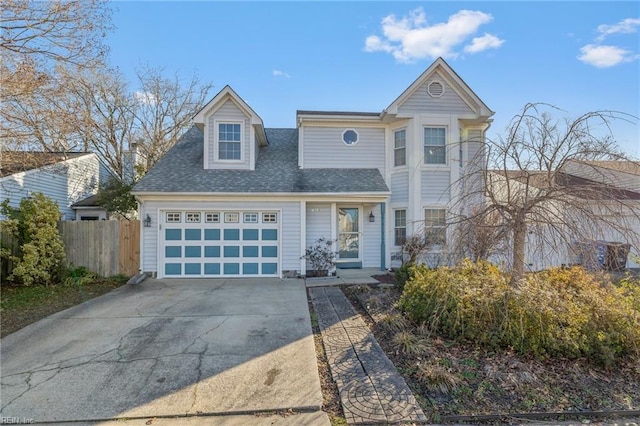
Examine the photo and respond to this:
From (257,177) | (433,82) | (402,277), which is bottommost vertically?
(402,277)

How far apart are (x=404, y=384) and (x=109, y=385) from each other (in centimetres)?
361

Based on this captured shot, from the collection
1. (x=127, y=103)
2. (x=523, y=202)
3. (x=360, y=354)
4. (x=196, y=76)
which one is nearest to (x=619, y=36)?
(x=523, y=202)

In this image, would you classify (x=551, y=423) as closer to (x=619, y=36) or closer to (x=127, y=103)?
(x=619, y=36)

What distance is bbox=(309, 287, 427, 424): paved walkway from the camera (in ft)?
10.3

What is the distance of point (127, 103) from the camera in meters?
20.0

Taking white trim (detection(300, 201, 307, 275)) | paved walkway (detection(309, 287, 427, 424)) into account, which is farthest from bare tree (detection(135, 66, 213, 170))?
paved walkway (detection(309, 287, 427, 424))

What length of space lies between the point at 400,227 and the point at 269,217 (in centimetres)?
495

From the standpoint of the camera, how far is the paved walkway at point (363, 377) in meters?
3.14

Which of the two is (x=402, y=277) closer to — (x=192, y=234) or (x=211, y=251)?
(x=211, y=251)

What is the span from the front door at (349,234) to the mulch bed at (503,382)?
264 inches

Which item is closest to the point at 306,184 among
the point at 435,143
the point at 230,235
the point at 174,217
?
the point at 230,235

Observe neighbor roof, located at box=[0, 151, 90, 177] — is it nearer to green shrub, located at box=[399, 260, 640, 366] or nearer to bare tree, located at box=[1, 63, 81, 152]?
bare tree, located at box=[1, 63, 81, 152]

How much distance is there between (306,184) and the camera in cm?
1082

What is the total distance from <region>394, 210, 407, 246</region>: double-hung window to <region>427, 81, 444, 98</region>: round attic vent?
451 centimetres
